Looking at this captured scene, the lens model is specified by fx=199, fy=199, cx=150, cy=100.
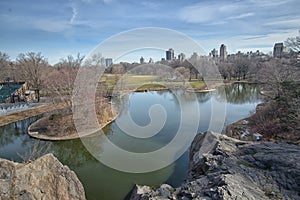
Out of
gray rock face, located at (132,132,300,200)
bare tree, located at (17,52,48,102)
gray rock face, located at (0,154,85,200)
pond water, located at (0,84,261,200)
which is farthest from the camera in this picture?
bare tree, located at (17,52,48,102)

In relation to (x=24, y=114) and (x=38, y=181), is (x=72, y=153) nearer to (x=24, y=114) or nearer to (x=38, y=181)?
(x=38, y=181)

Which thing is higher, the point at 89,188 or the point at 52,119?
the point at 52,119

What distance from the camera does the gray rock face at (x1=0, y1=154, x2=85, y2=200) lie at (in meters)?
5.07

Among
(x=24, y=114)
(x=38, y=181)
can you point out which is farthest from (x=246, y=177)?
(x=24, y=114)

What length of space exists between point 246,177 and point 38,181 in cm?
594

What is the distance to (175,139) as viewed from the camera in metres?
13.3

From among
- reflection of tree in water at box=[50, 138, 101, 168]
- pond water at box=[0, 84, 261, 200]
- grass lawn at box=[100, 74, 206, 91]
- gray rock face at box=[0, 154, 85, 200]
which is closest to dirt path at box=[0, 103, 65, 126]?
pond water at box=[0, 84, 261, 200]

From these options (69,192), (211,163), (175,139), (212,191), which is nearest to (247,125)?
(175,139)

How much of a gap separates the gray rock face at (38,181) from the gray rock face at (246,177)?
8.02 ft

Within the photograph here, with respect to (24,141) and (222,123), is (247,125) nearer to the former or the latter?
(222,123)

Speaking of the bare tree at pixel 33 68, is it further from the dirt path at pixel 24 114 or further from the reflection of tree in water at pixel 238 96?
the reflection of tree in water at pixel 238 96

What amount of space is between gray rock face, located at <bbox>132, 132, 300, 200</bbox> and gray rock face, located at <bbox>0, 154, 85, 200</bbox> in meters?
2.44

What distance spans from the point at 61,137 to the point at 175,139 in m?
8.01

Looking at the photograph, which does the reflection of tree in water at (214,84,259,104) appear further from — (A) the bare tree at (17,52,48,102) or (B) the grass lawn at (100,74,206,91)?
(A) the bare tree at (17,52,48,102)
